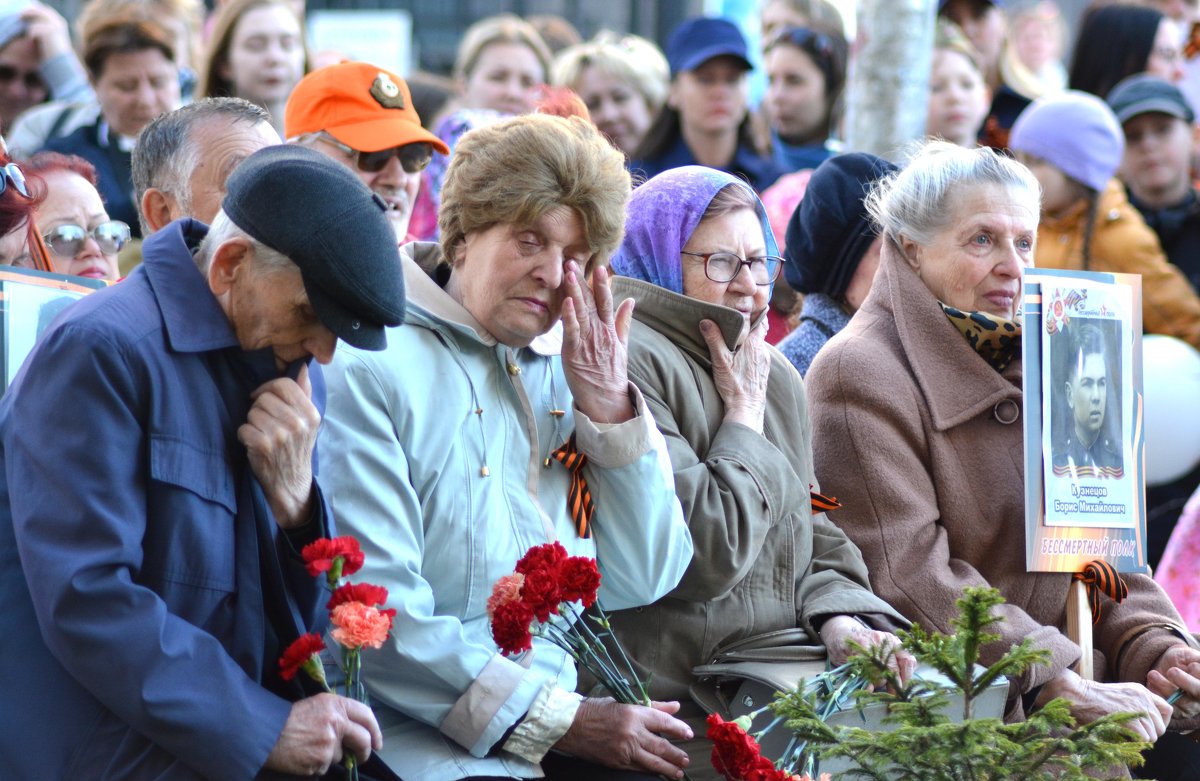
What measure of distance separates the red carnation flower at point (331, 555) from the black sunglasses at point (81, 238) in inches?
70.3

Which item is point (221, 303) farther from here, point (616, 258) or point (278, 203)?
point (616, 258)

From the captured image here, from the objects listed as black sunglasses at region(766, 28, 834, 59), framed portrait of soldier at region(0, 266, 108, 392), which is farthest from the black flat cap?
black sunglasses at region(766, 28, 834, 59)

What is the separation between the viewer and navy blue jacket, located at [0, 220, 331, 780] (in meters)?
2.75

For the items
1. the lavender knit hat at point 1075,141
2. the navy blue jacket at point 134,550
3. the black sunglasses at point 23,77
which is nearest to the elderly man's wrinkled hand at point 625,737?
the navy blue jacket at point 134,550

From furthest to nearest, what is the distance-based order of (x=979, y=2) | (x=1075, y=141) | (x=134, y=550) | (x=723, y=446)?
(x=979, y=2) → (x=1075, y=141) → (x=723, y=446) → (x=134, y=550)

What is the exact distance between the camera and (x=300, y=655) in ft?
9.33

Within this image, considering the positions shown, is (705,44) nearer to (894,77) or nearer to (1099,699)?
(894,77)

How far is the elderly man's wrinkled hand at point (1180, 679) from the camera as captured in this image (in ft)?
14.3

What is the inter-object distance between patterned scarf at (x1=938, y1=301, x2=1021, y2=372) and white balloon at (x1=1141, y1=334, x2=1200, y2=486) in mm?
2464

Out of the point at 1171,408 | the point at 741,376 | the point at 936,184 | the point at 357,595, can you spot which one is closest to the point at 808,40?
the point at 1171,408

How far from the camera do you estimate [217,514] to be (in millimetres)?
2930

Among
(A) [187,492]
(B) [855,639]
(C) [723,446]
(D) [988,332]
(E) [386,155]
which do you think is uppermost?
(E) [386,155]

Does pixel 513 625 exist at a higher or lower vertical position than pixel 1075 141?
lower

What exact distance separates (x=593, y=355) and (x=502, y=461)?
322 mm
